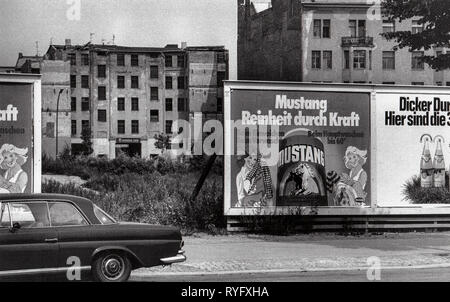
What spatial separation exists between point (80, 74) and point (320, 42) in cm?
3068

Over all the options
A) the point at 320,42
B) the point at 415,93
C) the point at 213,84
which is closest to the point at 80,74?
the point at 213,84

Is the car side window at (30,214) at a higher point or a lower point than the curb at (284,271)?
higher

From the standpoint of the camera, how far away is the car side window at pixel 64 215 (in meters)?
9.21

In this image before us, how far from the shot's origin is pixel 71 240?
9.12m

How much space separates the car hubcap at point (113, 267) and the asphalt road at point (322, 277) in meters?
0.70

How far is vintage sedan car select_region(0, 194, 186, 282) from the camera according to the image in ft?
29.0

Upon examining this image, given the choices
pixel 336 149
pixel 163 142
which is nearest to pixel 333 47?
pixel 163 142

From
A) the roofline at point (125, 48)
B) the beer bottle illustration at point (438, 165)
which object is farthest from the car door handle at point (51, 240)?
the roofline at point (125, 48)

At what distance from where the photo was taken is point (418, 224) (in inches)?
643

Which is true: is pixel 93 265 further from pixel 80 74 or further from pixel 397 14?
pixel 80 74

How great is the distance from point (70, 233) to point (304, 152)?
756 cm

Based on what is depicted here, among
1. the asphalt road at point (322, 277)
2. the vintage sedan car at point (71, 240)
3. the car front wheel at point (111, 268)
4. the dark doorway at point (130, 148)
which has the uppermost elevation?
the dark doorway at point (130, 148)

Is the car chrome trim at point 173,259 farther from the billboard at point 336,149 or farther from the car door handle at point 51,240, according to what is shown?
the billboard at point 336,149
